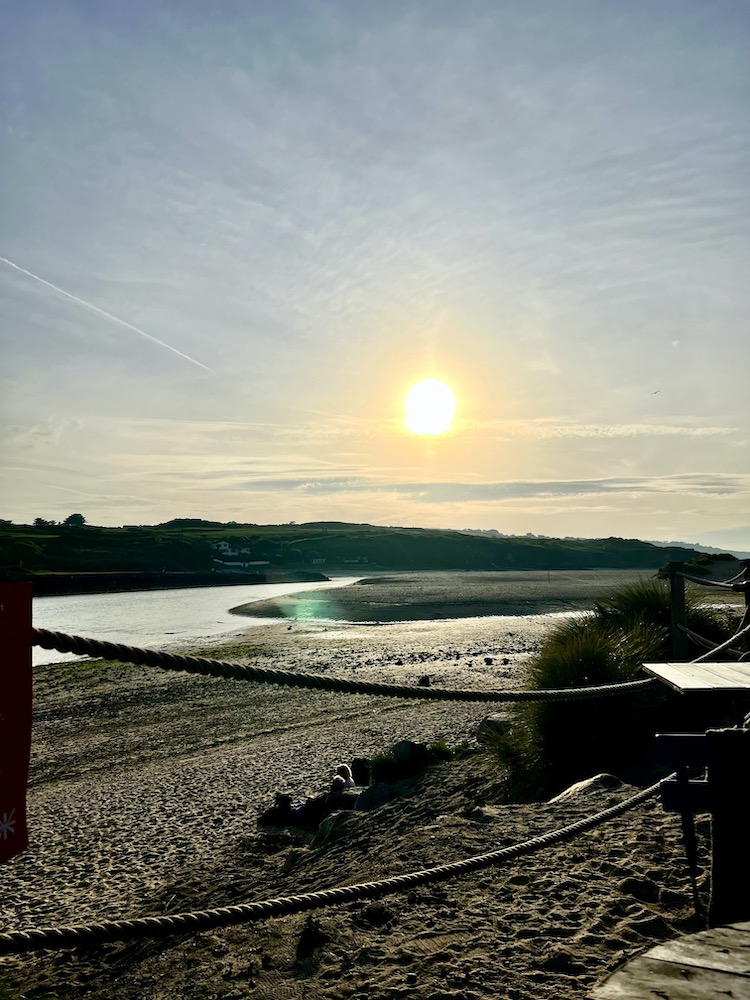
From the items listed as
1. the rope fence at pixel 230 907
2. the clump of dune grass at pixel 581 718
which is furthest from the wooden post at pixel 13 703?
the clump of dune grass at pixel 581 718

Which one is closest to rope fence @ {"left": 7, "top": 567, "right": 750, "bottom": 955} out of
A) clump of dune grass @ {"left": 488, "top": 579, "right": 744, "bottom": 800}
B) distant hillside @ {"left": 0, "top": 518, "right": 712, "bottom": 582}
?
clump of dune grass @ {"left": 488, "top": 579, "right": 744, "bottom": 800}

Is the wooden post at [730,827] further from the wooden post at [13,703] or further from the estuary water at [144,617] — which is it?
the estuary water at [144,617]

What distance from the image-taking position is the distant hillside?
99500mm

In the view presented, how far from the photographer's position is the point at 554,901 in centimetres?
403

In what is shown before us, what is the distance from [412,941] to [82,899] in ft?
13.1

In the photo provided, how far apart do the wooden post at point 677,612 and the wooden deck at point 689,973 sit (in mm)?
7370

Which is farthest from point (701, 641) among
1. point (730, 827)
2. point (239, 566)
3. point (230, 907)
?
point (239, 566)

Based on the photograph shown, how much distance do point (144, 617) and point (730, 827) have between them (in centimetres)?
4754

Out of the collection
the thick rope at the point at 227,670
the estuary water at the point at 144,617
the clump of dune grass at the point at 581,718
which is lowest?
the estuary water at the point at 144,617

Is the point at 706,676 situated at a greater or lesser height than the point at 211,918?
greater

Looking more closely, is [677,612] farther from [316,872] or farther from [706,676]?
[316,872]

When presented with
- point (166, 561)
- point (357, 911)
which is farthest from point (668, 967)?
point (166, 561)

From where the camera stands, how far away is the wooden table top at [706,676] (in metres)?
3.62

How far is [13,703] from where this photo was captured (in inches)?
76.7
